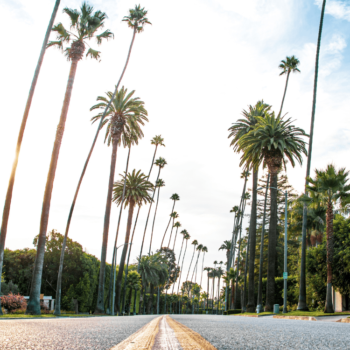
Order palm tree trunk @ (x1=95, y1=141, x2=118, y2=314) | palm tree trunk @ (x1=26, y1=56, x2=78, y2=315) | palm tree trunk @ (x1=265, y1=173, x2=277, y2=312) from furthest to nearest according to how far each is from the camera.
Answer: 1. palm tree trunk @ (x1=95, y1=141, x2=118, y2=314)
2. palm tree trunk @ (x1=265, y1=173, x2=277, y2=312)
3. palm tree trunk @ (x1=26, y1=56, x2=78, y2=315)

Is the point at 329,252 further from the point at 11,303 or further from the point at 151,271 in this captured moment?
the point at 151,271

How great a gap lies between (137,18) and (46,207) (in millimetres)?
21664

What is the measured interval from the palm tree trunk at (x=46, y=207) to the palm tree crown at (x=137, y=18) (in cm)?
1103

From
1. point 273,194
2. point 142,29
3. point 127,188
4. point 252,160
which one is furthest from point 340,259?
point 127,188

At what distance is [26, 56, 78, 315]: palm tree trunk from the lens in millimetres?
19875

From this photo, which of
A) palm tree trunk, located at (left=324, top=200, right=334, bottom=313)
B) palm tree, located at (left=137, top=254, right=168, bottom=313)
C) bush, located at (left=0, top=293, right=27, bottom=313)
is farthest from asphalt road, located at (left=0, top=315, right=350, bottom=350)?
palm tree, located at (left=137, top=254, right=168, bottom=313)

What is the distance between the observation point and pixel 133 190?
5050 cm

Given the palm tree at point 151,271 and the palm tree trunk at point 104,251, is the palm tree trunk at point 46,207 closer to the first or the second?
the palm tree trunk at point 104,251

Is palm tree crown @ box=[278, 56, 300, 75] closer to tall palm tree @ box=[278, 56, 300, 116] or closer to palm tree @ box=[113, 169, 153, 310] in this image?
tall palm tree @ box=[278, 56, 300, 116]

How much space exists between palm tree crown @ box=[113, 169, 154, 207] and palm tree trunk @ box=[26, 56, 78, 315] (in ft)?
87.7

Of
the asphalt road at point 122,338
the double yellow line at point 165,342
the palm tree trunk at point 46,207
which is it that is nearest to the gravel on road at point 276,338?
the asphalt road at point 122,338

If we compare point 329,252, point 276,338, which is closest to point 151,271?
point 329,252

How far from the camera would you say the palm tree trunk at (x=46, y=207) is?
19.9 meters

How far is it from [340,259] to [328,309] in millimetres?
5007
